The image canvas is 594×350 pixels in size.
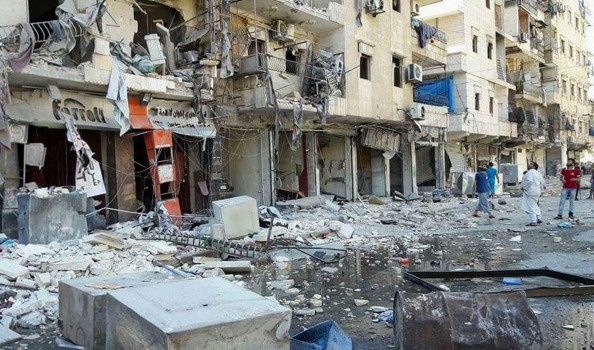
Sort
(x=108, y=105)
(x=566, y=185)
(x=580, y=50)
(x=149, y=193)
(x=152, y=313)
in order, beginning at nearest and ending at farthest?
(x=152, y=313) < (x=108, y=105) < (x=566, y=185) < (x=149, y=193) < (x=580, y=50)

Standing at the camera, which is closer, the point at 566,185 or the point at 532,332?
the point at 532,332

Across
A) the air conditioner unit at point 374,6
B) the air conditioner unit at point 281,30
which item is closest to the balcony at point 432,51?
the air conditioner unit at point 374,6

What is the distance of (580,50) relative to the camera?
51.8 metres

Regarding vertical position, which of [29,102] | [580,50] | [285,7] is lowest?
[29,102]

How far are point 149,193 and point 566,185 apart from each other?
38.8 feet

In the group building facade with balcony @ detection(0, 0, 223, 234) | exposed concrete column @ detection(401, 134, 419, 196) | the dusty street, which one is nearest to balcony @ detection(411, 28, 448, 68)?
exposed concrete column @ detection(401, 134, 419, 196)

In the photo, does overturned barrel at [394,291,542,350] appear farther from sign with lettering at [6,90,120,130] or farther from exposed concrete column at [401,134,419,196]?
exposed concrete column at [401,134,419,196]

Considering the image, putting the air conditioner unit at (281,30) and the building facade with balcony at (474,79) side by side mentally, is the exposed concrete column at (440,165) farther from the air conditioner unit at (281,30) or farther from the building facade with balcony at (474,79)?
the air conditioner unit at (281,30)

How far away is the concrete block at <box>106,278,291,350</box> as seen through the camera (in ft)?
9.70

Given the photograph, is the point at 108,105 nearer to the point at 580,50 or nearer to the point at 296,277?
the point at 296,277

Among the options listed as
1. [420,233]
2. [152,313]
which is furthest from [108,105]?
[152,313]

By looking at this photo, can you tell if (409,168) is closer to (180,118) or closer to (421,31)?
(421,31)

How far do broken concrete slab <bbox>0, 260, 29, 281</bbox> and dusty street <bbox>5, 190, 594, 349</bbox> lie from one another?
1771 mm

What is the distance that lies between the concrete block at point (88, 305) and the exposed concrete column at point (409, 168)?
22.1 m
